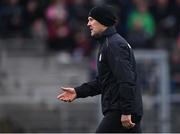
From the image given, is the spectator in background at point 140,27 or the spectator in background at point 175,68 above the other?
the spectator in background at point 140,27

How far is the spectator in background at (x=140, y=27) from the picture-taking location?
18062 mm

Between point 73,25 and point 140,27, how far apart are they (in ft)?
4.58

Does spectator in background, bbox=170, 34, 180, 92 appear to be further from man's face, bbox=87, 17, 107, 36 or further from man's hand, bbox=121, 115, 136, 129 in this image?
man's hand, bbox=121, 115, 136, 129

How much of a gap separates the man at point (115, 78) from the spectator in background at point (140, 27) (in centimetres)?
849

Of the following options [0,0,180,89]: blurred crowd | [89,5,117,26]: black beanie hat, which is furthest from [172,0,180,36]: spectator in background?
[89,5,117,26]: black beanie hat

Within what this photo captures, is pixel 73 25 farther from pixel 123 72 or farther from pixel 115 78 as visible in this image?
pixel 123 72

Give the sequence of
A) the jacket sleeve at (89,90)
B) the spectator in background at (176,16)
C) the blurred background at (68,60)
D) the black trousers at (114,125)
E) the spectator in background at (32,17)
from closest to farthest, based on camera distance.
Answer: the black trousers at (114,125) → the jacket sleeve at (89,90) → the blurred background at (68,60) → the spectator in background at (32,17) → the spectator in background at (176,16)

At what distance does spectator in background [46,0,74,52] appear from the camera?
1812 cm

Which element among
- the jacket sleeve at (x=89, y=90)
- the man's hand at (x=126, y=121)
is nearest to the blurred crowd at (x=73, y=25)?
the jacket sleeve at (x=89, y=90)

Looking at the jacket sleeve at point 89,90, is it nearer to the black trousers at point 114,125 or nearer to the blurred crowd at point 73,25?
the black trousers at point 114,125

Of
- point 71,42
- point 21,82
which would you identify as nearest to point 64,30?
point 71,42

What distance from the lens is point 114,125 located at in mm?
9391

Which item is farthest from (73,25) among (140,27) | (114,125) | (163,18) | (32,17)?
(114,125)

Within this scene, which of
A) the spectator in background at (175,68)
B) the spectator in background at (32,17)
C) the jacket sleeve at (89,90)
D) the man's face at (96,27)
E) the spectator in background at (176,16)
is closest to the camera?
the man's face at (96,27)
